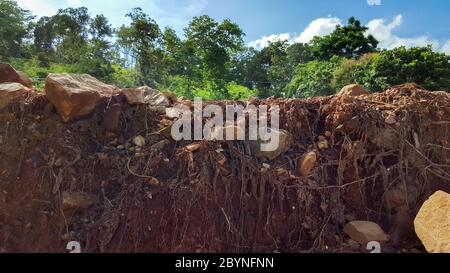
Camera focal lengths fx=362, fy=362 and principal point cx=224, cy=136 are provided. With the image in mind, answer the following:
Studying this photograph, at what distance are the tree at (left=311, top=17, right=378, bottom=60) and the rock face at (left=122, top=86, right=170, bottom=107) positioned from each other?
10744 millimetres

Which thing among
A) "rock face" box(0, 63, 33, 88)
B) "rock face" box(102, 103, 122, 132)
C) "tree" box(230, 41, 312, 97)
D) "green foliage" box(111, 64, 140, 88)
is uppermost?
"tree" box(230, 41, 312, 97)

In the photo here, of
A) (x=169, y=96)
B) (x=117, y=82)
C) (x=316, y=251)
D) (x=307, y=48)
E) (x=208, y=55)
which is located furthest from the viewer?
(x=307, y=48)

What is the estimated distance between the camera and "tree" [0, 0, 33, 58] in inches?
431

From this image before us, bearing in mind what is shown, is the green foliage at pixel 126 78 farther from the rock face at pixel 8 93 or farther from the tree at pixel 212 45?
the rock face at pixel 8 93

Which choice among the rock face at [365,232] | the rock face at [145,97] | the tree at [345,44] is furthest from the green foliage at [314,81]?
the rock face at [365,232]

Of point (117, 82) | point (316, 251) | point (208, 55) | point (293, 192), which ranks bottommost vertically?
point (316, 251)

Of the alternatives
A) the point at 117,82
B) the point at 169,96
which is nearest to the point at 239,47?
the point at 117,82

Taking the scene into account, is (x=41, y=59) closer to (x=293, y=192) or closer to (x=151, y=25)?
(x=151, y=25)

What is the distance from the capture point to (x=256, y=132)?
2441 mm

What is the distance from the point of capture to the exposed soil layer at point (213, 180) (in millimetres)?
2223

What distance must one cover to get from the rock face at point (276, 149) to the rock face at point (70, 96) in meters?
1.15

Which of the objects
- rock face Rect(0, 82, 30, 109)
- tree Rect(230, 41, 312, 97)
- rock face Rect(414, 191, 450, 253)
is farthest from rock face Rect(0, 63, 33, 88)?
A: tree Rect(230, 41, 312, 97)

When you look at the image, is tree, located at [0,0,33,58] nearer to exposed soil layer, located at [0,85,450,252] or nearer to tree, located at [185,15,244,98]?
tree, located at [185,15,244,98]

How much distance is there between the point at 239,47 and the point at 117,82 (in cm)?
302
